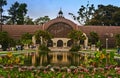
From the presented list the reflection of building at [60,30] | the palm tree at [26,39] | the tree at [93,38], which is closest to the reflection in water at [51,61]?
the palm tree at [26,39]

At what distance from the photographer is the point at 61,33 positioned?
7912 centimetres

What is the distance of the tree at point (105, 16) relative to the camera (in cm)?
8996

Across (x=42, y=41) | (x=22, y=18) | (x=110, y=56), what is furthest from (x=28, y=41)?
(x=110, y=56)

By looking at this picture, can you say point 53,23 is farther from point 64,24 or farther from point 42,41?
point 42,41

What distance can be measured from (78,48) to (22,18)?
109 ft

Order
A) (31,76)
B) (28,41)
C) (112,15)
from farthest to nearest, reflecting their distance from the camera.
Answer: (112,15), (28,41), (31,76)

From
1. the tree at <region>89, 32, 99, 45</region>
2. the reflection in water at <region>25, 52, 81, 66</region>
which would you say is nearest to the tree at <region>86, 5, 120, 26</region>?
the tree at <region>89, 32, 99, 45</region>

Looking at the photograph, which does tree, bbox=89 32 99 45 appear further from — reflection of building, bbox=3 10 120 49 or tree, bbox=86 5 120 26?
tree, bbox=86 5 120 26

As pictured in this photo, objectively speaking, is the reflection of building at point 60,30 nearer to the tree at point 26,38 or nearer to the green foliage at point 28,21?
the tree at point 26,38

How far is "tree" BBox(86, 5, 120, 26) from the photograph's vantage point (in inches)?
3542

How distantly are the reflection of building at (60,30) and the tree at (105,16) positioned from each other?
10.4 metres

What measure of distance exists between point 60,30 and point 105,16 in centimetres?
1710

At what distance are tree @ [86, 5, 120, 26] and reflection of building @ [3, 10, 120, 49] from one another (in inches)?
410

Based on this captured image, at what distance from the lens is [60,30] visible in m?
78.9
